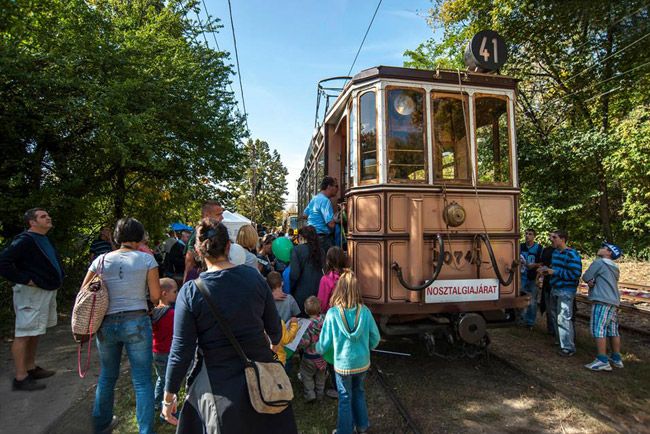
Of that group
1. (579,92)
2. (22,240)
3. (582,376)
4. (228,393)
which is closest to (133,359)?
(228,393)

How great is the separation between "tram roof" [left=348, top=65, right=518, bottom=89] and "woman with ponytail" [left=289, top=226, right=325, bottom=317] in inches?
76.9

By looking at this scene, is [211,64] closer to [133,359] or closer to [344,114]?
[344,114]

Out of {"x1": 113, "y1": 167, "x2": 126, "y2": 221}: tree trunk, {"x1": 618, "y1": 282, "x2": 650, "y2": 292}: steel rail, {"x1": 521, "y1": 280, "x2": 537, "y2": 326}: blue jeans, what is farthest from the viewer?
{"x1": 113, "y1": 167, "x2": 126, "y2": 221}: tree trunk

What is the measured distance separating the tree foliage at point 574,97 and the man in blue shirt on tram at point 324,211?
438 inches

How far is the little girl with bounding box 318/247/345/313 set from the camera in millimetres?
4316

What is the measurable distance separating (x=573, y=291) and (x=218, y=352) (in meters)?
5.22

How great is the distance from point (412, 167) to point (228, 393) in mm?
3505

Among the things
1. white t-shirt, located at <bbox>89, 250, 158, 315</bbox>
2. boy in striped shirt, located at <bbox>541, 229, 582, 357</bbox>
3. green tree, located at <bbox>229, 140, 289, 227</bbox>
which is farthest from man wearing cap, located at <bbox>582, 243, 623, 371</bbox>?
green tree, located at <bbox>229, 140, 289, 227</bbox>

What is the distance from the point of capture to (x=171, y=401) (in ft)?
7.37

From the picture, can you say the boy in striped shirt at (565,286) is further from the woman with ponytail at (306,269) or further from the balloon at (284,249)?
the balloon at (284,249)

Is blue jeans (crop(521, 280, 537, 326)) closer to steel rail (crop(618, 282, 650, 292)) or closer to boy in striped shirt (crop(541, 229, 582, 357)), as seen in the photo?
boy in striped shirt (crop(541, 229, 582, 357))

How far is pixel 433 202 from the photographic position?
15.8 ft

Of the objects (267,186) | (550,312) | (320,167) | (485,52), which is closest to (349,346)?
(485,52)

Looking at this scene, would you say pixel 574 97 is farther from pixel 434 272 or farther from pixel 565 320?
pixel 434 272
